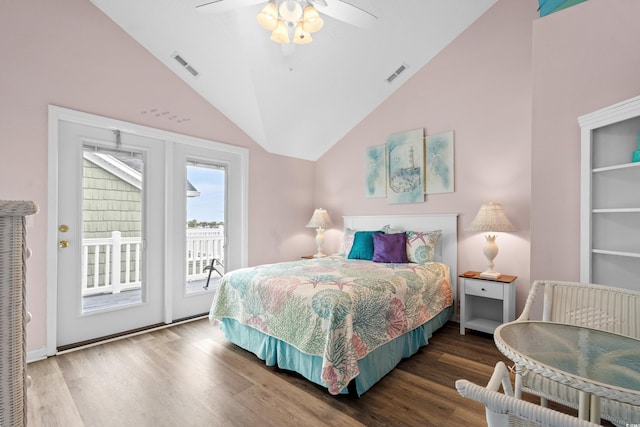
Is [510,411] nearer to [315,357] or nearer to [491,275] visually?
[315,357]

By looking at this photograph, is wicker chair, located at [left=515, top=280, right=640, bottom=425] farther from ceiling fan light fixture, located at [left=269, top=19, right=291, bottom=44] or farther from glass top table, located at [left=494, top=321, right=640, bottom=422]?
ceiling fan light fixture, located at [left=269, top=19, right=291, bottom=44]

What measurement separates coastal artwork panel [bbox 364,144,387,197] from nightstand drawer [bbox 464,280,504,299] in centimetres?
159

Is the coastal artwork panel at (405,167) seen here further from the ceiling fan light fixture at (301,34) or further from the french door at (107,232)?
the french door at (107,232)

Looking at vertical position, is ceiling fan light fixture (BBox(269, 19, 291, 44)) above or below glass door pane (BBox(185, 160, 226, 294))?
above

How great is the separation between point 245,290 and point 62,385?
1.39 metres

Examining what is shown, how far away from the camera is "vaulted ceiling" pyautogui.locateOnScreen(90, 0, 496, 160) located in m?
2.86

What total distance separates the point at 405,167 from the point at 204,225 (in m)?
2.66

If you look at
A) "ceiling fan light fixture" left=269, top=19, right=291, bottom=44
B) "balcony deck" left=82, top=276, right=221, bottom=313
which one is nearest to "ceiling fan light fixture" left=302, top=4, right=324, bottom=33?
"ceiling fan light fixture" left=269, top=19, right=291, bottom=44

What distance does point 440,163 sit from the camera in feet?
11.7

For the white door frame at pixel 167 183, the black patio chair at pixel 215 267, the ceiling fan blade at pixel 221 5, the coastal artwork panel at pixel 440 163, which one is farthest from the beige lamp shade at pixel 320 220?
the ceiling fan blade at pixel 221 5

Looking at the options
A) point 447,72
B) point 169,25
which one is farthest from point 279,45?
point 447,72

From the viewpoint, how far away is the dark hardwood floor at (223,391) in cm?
175

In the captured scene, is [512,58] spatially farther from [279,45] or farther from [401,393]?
[401,393]

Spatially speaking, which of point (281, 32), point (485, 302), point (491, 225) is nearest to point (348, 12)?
point (281, 32)
